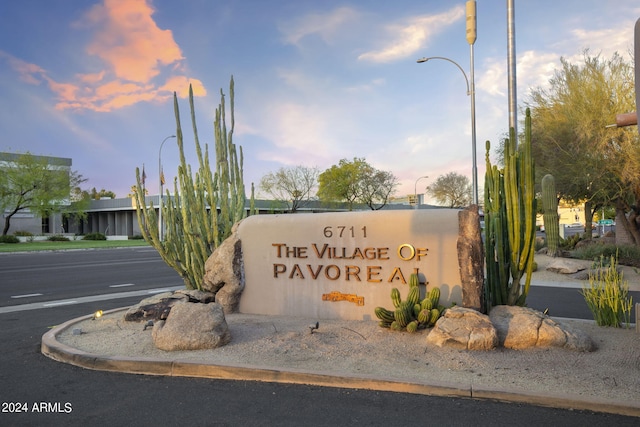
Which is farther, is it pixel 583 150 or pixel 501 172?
pixel 583 150

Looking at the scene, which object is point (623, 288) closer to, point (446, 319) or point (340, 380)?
point (446, 319)

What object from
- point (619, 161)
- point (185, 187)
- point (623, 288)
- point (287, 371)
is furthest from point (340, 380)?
point (619, 161)

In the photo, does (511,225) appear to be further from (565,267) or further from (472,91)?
(472,91)

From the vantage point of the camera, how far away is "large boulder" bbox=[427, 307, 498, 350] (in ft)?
20.2

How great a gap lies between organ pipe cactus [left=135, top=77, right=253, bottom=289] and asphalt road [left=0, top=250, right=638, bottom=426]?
12.8 feet

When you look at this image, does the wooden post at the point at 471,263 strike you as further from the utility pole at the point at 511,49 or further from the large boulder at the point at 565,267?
the large boulder at the point at 565,267

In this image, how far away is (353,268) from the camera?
810 centimetres

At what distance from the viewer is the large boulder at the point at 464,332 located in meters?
6.16

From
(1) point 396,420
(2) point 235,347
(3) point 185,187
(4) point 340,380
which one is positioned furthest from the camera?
(3) point 185,187

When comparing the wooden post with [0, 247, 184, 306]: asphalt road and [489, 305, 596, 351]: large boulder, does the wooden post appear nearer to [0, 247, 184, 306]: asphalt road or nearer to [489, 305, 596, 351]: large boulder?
[489, 305, 596, 351]: large boulder

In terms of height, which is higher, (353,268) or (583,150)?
(583,150)

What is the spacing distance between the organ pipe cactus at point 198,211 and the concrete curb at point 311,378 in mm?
3342

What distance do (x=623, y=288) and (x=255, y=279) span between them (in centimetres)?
570

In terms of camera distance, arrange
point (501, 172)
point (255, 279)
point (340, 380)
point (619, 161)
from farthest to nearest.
→ point (619, 161) → point (255, 279) → point (501, 172) → point (340, 380)
